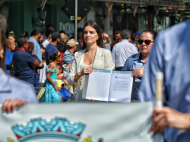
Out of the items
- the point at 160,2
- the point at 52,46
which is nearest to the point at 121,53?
the point at 52,46

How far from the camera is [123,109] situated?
9.82 ft

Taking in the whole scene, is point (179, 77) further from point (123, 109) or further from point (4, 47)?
point (4, 47)

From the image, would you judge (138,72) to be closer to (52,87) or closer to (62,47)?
(52,87)

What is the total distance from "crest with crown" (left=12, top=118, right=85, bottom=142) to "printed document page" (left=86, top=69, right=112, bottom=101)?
268 cm

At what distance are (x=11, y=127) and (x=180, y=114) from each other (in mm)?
1288

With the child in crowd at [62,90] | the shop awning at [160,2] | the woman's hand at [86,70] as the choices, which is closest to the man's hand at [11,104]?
the woman's hand at [86,70]

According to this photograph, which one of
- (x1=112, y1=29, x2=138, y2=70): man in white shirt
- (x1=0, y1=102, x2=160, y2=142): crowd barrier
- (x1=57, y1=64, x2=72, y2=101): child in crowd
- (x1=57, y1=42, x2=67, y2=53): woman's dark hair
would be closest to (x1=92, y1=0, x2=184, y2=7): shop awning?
(x1=57, y1=42, x2=67, y2=53): woman's dark hair

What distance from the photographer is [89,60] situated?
613 centimetres

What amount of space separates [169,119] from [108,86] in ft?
11.6

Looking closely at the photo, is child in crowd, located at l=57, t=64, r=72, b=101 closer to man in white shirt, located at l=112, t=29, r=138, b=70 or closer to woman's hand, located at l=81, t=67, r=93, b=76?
man in white shirt, located at l=112, t=29, r=138, b=70

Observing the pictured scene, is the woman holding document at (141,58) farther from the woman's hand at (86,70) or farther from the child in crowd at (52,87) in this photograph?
the child in crowd at (52,87)

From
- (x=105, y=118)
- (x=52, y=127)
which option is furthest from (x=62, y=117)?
(x=105, y=118)

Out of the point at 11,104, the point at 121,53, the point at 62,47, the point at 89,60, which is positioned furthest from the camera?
the point at 62,47

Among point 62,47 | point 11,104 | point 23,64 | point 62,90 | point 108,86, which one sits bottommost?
point 62,90
